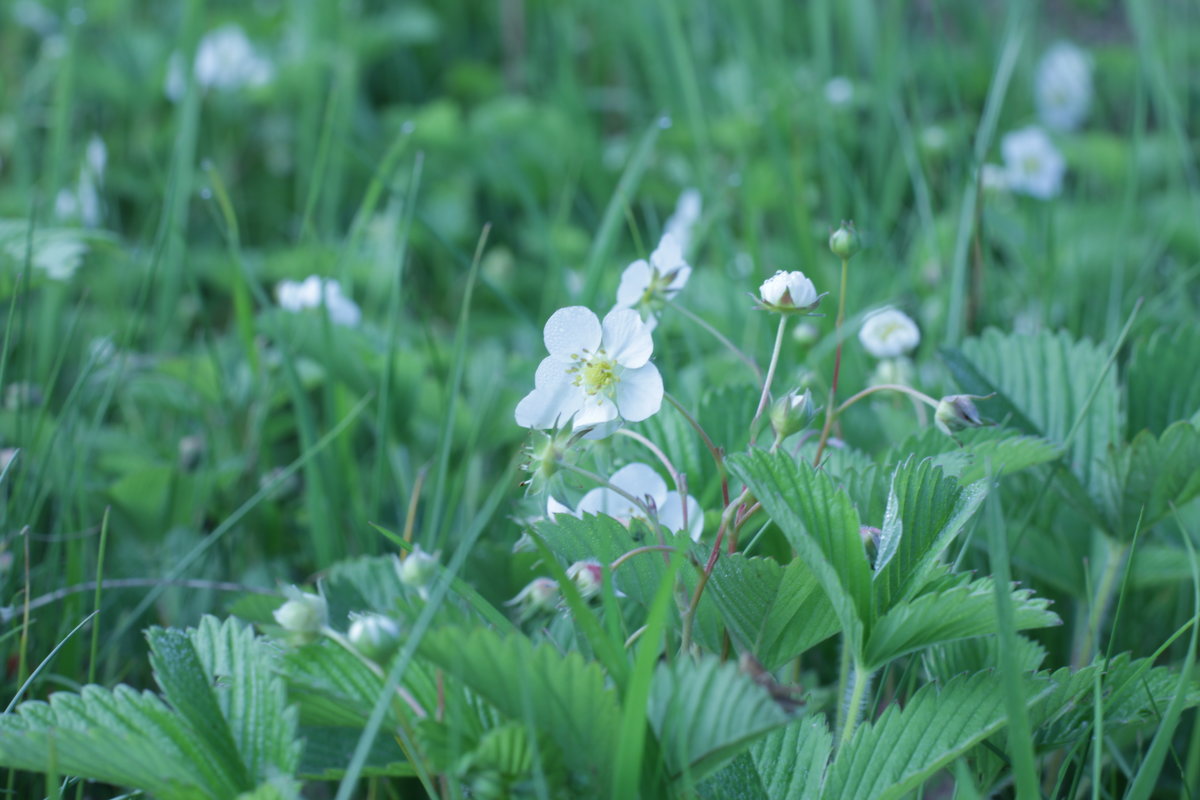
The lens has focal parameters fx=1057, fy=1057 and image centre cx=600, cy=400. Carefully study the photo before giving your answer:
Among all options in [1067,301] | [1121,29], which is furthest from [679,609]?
[1121,29]

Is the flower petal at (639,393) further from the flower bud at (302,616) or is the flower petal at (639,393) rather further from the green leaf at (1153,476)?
the green leaf at (1153,476)

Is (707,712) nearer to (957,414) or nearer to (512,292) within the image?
(957,414)

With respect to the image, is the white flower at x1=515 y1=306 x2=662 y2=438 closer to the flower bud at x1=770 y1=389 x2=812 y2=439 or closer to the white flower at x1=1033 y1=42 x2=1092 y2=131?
the flower bud at x1=770 y1=389 x2=812 y2=439

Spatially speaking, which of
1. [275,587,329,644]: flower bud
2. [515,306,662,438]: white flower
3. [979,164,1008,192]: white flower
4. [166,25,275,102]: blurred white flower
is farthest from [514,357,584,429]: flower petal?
[166,25,275,102]: blurred white flower

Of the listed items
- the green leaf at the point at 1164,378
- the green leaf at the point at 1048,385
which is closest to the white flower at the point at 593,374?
the green leaf at the point at 1048,385

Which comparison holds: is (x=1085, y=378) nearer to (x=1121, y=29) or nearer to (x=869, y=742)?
(x=869, y=742)

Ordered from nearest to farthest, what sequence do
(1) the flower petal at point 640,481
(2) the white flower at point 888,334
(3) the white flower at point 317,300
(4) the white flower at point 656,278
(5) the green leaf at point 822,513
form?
(5) the green leaf at point 822,513 < (1) the flower petal at point 640,481 < (4) the white flower at point 656,278 < (2) the white flower at point 888,334 < (3) the white flower at point 317,300

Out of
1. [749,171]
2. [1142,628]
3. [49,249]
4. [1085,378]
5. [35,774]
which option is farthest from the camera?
[749,171]
